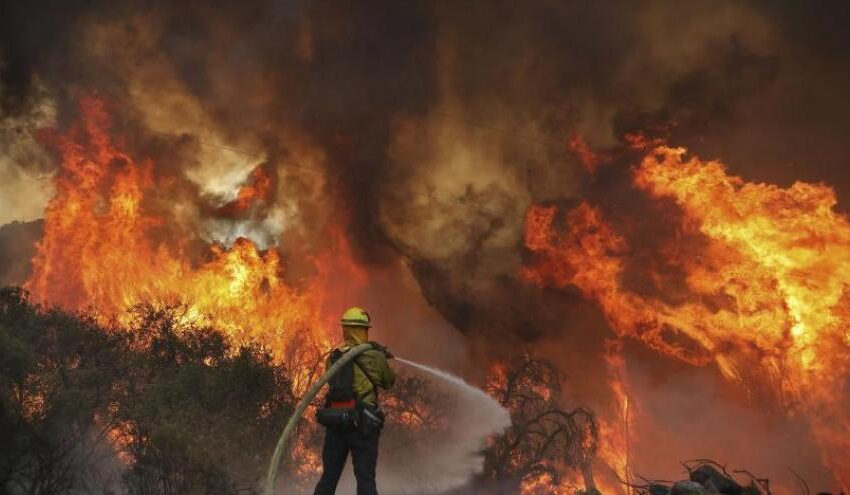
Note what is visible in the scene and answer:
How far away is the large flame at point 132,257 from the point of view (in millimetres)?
Answer: 25734

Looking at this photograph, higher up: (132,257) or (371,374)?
(132,257)

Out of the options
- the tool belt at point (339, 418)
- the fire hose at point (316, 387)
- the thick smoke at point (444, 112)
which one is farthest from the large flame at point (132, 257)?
the tool belt at point (339, 418)

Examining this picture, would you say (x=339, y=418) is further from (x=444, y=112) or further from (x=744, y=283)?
(x=444, y=112)

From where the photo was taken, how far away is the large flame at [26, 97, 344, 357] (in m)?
25.7

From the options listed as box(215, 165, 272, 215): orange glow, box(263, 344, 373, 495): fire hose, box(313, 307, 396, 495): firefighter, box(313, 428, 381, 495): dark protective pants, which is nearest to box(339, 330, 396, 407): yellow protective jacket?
box(313, 307, 396, 495): firefighter

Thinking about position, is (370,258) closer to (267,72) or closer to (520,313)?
(520,313)

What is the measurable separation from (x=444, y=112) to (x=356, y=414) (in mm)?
21807

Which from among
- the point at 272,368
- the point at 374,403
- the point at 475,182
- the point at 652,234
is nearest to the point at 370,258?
the point at 475,182

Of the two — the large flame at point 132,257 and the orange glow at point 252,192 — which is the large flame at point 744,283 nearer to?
the large flame at point 132,257

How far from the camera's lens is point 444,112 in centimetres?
2828

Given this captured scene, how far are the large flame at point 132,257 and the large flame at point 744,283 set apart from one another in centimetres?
1061

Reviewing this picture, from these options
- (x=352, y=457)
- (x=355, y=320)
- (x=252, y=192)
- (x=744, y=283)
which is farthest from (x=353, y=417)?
(x=252, y=192)

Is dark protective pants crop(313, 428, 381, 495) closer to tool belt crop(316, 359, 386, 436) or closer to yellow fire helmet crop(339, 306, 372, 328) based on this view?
tool belt crop(316, 359, 386, 436)

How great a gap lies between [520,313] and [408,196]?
641 centimetres
